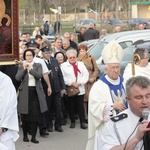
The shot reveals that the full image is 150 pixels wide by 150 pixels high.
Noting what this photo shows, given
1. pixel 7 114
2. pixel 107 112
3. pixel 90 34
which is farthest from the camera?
pixel 90 34

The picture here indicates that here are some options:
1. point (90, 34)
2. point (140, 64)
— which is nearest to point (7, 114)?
point (140, 64)

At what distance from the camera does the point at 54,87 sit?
8.72 meters

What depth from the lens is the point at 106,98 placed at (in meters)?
5.41

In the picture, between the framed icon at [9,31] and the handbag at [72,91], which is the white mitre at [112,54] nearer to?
the framed icon at [9,31]

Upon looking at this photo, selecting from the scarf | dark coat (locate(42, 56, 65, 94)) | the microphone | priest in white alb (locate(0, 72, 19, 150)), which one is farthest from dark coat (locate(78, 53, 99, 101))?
the microphone

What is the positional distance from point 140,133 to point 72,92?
6014 mm

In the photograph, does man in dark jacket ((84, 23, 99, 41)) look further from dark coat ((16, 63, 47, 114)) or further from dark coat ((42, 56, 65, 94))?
dark coat ((16, 63, 47, 114))

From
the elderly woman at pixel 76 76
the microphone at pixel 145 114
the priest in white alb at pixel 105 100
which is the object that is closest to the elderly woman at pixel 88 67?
the elderly woman at pixel 76 76

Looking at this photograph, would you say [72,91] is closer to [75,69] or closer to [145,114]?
[75,69]

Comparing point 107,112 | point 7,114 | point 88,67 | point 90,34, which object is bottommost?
point 107,112

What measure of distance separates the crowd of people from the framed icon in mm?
1176

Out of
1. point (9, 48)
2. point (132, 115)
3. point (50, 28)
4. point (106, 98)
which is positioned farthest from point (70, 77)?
point (50, 28)

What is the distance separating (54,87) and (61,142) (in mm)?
1121

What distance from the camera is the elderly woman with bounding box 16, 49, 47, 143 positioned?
311 inches
